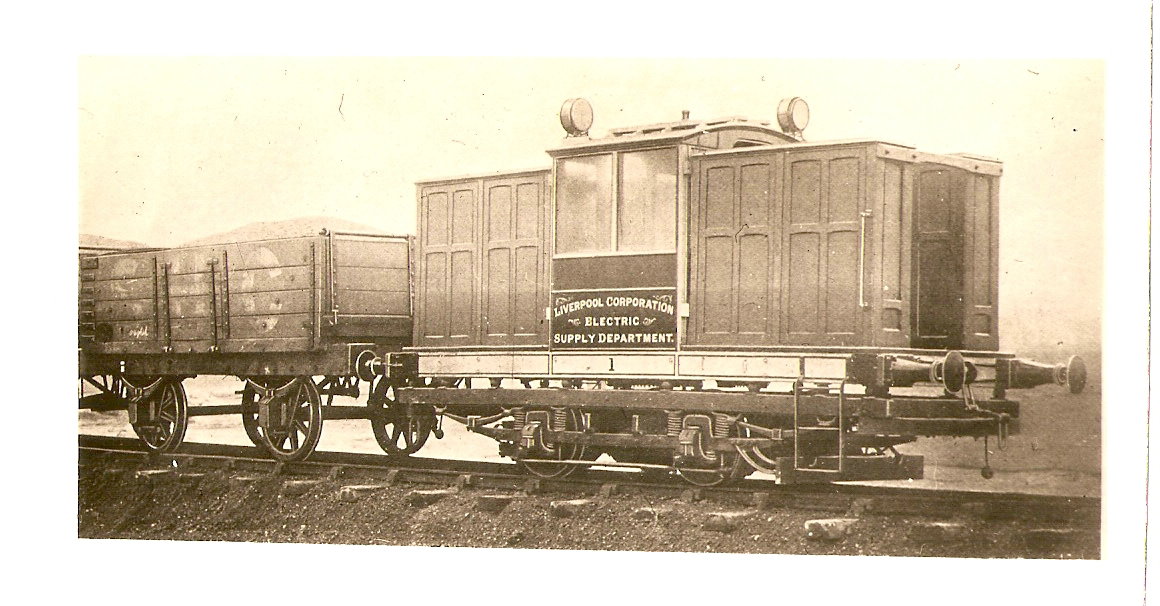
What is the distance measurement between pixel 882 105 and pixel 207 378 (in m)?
6.71

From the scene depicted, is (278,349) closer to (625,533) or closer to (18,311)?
(18,311)

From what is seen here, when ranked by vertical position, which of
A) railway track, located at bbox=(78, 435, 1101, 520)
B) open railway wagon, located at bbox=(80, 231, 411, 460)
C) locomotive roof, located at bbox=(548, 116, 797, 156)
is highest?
locomotive roof, located at bbox=(548, 116, 797, 156)

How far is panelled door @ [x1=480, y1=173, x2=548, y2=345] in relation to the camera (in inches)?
397

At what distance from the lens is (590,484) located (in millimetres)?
9586

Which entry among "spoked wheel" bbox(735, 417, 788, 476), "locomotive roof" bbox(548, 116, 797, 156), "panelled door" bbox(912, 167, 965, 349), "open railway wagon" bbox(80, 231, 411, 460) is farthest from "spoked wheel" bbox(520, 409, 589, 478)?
"panelled door" bbox(912, 167, 965, 349)

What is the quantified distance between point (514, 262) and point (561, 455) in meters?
1.61

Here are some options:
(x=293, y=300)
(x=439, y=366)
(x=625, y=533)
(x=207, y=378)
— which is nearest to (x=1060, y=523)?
(x=625, y=533)

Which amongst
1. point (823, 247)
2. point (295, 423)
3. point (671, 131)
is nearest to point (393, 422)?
point (295, 423)

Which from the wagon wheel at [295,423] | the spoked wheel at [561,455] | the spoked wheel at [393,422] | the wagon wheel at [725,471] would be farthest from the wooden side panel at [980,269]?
the wagon wheel at [295,423]

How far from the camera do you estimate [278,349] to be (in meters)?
11.1

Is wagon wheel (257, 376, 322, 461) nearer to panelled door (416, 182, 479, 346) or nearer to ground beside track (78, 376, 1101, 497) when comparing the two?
panelled door (416, 182, 479, 346)

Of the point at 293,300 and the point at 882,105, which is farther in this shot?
the point at 293,300

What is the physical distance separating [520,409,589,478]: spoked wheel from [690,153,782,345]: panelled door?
1.20 meters

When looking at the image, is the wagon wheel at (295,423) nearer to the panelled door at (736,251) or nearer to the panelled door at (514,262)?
the panelled door at (514,262)
